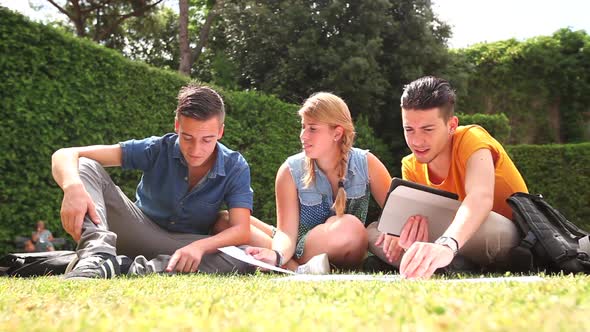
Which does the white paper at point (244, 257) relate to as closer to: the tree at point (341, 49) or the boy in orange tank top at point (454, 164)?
the boy in orange tank top at point (454, 164)

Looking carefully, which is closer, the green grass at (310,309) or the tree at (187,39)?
the green grass at (310,309)

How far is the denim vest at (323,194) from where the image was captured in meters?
4.68

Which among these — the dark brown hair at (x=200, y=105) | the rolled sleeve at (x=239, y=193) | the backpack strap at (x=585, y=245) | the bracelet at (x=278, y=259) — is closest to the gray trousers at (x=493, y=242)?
the backpack strap at (x=585, y=245)

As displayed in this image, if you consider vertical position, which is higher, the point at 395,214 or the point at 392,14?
the point at 392,14

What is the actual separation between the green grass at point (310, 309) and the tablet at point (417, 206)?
134cm

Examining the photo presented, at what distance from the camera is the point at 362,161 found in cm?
478

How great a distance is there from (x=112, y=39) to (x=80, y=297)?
68.3ft

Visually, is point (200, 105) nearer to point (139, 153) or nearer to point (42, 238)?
point (139, 153)

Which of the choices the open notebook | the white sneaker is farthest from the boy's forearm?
the white sneaker

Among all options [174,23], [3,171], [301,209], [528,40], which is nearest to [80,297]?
[301,209]

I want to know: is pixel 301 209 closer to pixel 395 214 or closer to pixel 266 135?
pixel 395 214

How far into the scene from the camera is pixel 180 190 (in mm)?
4523

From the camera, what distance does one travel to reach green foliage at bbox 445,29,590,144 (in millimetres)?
18984

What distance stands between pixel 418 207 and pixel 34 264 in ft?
9.43
